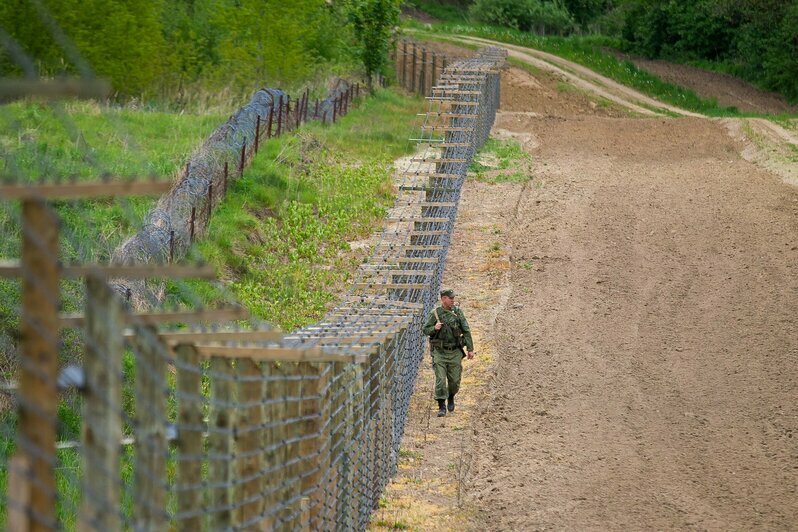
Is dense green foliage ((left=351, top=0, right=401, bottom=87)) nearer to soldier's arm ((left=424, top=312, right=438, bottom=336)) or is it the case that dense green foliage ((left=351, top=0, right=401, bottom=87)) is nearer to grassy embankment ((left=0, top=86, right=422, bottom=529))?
grassy embankment ((left=0, top=86, right=422, bottom=529))

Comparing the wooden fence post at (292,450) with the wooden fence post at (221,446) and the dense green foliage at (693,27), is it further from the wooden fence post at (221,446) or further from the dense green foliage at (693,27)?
the dense green foliage at (693,27)

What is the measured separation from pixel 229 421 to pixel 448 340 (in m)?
9.24

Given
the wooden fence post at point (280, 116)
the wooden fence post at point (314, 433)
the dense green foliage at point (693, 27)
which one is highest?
the wooden fence post at point (314, 433)

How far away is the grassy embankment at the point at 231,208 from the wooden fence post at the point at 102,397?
7.27 m

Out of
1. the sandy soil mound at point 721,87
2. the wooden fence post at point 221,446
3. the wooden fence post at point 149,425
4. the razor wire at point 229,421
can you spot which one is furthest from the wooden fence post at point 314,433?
the sandy soil mound at point 721,87

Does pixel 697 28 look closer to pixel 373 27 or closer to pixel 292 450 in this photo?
pixel 373 27

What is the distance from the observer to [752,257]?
884 inches

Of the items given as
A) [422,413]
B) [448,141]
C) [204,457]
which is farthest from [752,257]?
[204,457]

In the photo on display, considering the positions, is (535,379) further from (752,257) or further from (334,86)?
(334,86)

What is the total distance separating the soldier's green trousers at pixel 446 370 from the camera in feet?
47.9

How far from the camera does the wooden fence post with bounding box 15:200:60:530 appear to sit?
355 cm

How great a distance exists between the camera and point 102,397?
150 inches

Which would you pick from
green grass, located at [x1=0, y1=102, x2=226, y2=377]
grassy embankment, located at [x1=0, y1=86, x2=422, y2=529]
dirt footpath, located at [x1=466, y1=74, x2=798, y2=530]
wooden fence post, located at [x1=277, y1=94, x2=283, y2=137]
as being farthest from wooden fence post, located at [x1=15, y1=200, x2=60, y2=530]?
wooden fence post, located at [x1=277, y1=94, x2=283, y2=137]

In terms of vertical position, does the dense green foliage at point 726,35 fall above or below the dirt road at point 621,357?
below
